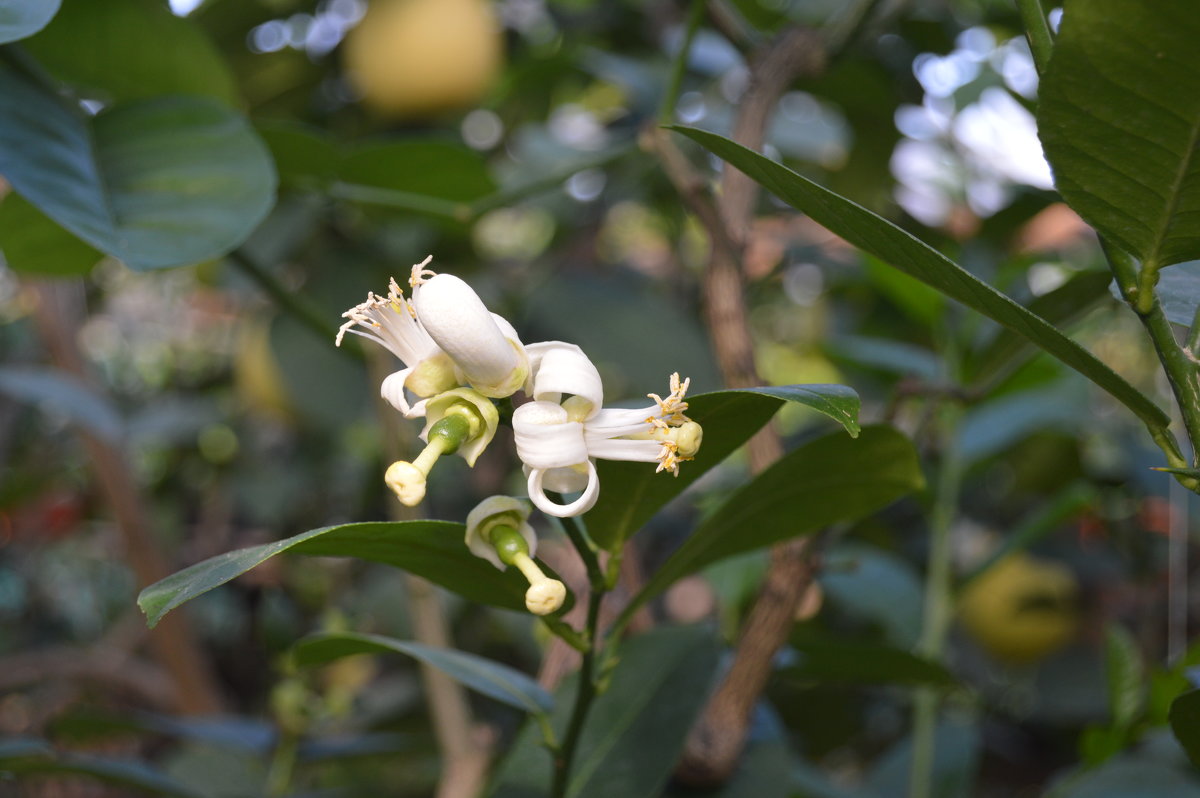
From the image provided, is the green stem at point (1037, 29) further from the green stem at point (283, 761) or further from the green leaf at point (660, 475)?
the green stem at point (283, 761)

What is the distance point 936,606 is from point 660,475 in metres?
0.41

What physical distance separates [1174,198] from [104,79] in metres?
0.47

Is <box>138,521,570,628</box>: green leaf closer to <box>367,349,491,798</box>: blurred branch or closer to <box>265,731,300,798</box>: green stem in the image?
<box>367,349,491,798</box>: blurred branch

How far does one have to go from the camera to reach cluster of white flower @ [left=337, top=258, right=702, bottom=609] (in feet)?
0.80

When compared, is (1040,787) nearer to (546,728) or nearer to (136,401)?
(546,728)

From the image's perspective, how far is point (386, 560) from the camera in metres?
0.29

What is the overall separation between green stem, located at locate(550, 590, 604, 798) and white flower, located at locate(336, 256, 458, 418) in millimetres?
76

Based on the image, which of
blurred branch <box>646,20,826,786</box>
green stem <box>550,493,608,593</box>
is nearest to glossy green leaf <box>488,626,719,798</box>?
blurred branch <box>646,20,826,786</box>

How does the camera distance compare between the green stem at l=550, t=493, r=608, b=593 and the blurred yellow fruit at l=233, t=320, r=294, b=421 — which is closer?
the green stem at l=550, t=493, r=608, b=593

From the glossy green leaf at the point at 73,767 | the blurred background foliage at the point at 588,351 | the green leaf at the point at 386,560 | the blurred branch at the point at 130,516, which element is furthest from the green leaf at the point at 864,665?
the blurred branch at the point at 130,516

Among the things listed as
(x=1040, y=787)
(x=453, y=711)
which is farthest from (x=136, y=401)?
(x=1040, y=787)

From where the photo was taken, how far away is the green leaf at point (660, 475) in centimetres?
29

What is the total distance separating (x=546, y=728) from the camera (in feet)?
1.15

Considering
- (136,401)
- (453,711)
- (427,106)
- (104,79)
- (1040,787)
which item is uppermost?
(104,79)
